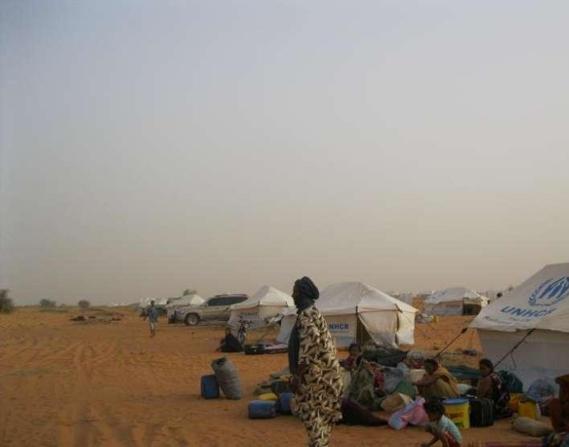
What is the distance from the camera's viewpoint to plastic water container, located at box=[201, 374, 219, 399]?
1255 centimetres

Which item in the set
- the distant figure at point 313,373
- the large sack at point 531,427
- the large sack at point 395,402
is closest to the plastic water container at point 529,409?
the large sack at point 531,427

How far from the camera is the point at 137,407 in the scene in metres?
11.7

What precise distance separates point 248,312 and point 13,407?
62.7 feet

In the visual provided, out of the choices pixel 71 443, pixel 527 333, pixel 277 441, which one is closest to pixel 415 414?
pixel 277 441

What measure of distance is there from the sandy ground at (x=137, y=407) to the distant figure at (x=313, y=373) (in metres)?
2.30

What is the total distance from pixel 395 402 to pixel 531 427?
2046 millimetres

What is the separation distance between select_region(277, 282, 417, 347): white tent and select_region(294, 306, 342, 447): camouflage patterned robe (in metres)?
14.7

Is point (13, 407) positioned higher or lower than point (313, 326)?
lower

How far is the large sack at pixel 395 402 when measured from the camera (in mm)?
10293

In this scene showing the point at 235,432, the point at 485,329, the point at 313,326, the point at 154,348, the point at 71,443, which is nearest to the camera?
Answer: the point at 313,326

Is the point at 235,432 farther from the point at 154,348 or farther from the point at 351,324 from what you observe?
the point at 154,348

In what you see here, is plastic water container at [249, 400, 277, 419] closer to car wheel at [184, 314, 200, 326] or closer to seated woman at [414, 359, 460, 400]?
seated woman at [414, 359, 460, 400]

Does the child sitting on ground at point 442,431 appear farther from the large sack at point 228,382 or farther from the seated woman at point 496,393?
the large sack at point 228,382

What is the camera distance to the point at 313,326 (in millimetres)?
6520
